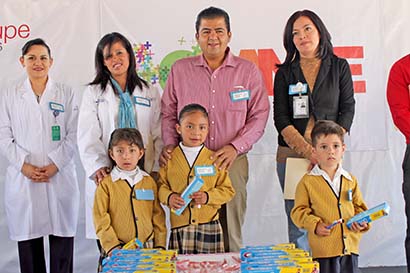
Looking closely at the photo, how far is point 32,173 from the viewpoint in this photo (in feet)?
10.5

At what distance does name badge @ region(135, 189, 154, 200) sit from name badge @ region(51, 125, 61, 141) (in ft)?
2.91

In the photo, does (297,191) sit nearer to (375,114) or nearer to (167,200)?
(167,200)

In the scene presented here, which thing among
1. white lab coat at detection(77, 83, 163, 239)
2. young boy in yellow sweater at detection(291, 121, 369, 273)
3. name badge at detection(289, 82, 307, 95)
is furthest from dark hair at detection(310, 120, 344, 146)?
white lab coat at detection(77, 83, 163, 239)

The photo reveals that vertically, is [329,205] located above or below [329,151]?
below

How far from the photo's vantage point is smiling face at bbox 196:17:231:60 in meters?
2.86

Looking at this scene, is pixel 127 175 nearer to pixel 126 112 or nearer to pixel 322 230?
pixel 126 112

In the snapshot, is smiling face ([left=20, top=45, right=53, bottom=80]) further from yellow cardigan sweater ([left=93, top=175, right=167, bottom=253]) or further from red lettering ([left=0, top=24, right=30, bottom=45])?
yellow cardigan sweater ([left=93, top=175, right=167, bottom=253])

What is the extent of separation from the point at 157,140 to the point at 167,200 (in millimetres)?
416

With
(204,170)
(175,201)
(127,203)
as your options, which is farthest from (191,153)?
(127,203)

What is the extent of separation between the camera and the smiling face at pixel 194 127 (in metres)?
2.70

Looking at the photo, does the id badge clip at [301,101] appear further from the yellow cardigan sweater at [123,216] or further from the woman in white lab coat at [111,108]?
the yellow cardigan sweater at [123,216]

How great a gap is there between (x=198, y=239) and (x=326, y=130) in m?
0.80

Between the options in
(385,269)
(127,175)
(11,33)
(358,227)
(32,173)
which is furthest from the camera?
(385,269)

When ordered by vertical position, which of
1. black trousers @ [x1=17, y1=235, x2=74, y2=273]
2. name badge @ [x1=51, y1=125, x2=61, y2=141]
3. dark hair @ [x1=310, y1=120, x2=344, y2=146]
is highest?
name badge @ [x1=51, y1=125, x2=61, y2=141]
